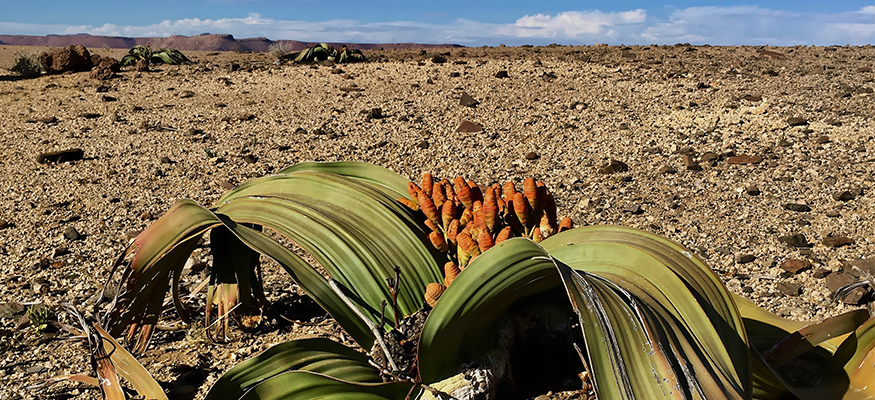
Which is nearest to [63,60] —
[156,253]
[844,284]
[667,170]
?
[667,170]

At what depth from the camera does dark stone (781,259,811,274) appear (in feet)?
7.56

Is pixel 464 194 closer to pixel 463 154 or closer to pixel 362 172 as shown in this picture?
pixel 362 172

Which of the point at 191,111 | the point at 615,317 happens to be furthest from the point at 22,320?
the point at 191,111

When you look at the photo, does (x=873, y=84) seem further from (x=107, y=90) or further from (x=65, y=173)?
(x=107, y=90)

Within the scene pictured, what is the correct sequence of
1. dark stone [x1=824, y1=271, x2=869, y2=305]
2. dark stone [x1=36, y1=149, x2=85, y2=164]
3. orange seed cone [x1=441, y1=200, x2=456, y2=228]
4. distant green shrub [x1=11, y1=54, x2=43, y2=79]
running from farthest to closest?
1. distant green shrub [x1=11, y1=54, x2=43, y2=79]
2. dark stone [x1=36, y1=149, x2=85, y2=164]
3. dark stone [x1=824, y1=271, x2=869, y2=305]
4. orange seed cone [x1=441, y1=200, x2=456, y2=228]

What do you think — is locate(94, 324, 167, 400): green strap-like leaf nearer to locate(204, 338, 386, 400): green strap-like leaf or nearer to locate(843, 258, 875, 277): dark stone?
locate(204, 338, 386, 400): green strap-like leaf

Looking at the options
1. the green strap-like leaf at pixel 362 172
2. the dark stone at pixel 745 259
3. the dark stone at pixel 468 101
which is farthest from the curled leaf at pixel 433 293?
the dark stone at pixel 468 101

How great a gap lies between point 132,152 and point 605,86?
4.06m

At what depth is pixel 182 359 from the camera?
1.85m

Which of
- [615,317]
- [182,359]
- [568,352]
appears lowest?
[182,359]

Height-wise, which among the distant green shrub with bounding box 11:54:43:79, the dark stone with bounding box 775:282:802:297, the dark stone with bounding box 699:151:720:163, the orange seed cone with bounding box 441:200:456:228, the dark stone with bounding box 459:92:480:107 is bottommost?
the dark stone with bounding box 775:282:802:297

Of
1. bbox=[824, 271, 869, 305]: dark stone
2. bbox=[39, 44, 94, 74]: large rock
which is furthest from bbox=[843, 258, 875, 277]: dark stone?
bbox=[39, 44, 94, 74]: large rock

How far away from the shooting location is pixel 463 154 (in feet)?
13.2

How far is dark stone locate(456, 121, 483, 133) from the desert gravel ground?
0.20 feet
